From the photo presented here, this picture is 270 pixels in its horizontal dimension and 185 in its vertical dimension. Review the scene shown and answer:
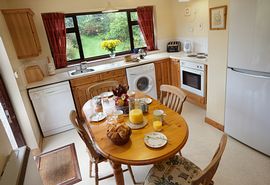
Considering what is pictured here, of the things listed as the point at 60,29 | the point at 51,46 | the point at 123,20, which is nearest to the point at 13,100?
the point at 51,46

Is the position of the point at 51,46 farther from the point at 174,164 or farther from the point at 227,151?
the point at 227,151

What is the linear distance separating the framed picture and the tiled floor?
1495mm

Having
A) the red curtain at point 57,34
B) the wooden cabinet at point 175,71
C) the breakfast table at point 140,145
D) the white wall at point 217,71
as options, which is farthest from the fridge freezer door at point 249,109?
the red curtain at point 57,34

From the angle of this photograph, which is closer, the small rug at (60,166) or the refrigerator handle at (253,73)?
the refrigerator handle at (253,73)

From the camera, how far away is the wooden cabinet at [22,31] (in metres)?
2.62

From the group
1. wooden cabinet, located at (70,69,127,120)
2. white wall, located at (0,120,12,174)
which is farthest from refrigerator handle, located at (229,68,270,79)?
white wall, located at (0,120,12,174)

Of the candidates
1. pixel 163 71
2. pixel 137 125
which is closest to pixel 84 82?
pixel 163 71

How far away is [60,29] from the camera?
335 cm

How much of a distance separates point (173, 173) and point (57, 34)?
3117 mm

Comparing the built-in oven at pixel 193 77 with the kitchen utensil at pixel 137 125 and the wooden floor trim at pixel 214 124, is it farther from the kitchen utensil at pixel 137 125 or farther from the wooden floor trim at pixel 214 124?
the kitchen utensil at pixel 137 125

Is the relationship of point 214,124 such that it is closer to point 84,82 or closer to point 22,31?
point 84,82

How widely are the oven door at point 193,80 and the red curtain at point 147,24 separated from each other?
3.74 feet

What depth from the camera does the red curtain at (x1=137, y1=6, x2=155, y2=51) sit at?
3.95m

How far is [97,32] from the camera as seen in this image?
3.77 meters
